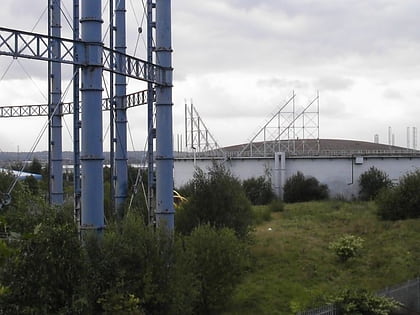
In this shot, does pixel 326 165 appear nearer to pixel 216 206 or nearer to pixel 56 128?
pixel 216 206

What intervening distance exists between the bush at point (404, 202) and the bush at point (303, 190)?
21736 millimetres

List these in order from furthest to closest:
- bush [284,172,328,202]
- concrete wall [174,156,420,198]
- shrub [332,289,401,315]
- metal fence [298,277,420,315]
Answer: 1. concrete wall [174,156,420,198]
2. bush [284,172,328,202]
3. metal fence [298,277,420,315]
4. shrub [332,289,401,315]

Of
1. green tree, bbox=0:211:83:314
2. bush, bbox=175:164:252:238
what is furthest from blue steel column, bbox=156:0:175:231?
bush, bbox=175:164:252:238

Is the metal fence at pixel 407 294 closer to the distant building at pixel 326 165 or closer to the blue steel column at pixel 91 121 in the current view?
the blue steel column at pixel 91 121

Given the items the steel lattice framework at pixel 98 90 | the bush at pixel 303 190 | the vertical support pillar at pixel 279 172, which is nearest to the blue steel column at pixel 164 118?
the steel lattice framework at pixel 98 90

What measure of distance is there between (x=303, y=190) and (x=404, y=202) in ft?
74.4

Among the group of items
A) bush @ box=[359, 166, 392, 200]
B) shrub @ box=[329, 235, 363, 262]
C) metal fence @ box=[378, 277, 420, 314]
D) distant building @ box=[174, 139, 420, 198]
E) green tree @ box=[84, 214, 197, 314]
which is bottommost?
metal fence @ box=[378, 277, 420, 314]

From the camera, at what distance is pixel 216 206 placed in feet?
83.5

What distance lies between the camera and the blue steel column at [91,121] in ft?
47.8

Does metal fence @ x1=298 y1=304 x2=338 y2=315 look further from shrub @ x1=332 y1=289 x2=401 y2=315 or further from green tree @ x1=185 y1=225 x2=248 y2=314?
green tree @ x1=185 y1=225 x2=248 y2=314

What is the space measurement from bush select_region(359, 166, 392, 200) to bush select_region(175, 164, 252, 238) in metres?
30.7

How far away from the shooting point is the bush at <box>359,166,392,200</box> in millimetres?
54625

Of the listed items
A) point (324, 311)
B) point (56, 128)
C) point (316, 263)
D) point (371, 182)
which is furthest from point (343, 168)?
point (324, 311)

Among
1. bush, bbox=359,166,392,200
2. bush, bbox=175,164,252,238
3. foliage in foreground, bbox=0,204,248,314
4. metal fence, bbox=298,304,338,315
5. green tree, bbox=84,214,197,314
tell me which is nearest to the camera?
foliage in foreground, bbox=0,204,248,314
